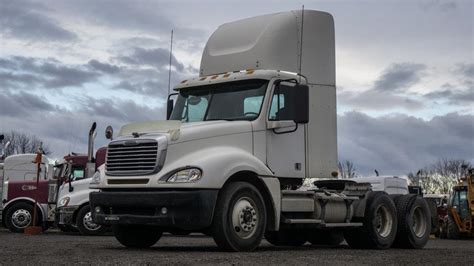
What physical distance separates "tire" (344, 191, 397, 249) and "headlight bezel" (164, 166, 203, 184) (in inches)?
176

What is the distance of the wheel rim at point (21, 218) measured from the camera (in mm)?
21797

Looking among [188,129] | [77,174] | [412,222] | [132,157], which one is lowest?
[412,222]

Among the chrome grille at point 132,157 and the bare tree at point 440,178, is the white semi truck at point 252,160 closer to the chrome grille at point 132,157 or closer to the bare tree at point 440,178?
the chrome grille at point 132,157

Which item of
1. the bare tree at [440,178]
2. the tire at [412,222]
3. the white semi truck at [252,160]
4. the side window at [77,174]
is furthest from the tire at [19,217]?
the bare tree at [440,178]

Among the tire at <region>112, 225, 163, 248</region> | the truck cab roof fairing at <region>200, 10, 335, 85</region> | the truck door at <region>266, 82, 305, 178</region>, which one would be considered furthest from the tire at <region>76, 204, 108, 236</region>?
the truck door at <region>266, 82, 305, 178</region>

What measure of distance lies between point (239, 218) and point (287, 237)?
4.08 m

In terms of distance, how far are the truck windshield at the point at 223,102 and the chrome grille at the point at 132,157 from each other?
4.96 feet

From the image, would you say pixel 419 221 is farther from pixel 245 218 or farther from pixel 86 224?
pixel 86 224

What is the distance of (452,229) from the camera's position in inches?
993

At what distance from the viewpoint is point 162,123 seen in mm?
11617

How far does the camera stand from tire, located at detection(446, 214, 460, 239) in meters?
25.2

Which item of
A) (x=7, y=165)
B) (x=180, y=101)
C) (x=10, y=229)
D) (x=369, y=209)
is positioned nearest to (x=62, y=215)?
(x=10, y=229)

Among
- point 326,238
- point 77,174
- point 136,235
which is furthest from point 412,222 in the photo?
point 77,174

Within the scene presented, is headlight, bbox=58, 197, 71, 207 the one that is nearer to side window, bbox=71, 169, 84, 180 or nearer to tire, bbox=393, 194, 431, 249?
side window, bbox=71, 169, 84, 180
